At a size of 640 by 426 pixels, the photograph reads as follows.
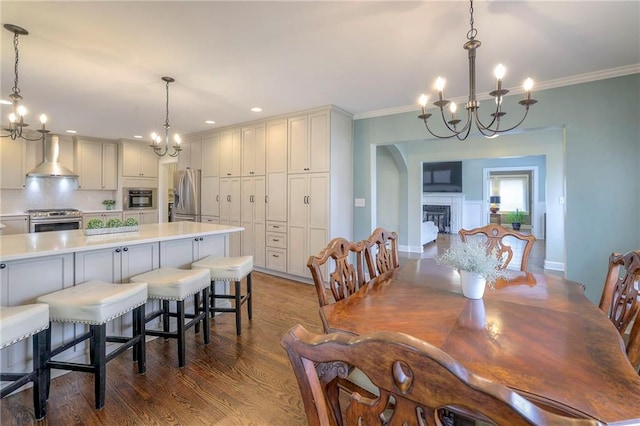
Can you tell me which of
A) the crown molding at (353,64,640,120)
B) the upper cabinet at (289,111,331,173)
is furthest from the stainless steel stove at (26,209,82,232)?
the crown molding at (353,64,640,120)

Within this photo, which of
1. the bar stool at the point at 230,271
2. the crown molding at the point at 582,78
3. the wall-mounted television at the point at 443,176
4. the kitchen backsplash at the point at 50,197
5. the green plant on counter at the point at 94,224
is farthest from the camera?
the wall-mounted television at the point at 443,176

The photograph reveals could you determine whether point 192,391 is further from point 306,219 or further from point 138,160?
point 138,160

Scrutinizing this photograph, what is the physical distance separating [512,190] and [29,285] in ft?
41.6

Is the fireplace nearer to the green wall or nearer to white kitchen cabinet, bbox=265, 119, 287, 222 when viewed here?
the green wall

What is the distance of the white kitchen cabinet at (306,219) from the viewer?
4184 mm

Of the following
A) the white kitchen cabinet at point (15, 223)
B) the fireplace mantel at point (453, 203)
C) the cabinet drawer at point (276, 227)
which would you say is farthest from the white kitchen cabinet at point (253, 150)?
the fireplace mantel at point (453, 203)

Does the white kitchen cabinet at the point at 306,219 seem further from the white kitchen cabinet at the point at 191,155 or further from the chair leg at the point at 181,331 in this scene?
the white kitchen cabinet at the point at 191,155

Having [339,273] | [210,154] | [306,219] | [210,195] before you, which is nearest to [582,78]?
[339,273]

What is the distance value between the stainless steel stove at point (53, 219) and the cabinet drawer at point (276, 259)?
4082 mm

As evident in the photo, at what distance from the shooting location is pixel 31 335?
1587mm

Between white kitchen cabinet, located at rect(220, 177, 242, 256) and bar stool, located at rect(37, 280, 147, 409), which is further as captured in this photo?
white kitchen cabinet, located at rect(220, 177, 242, 256)

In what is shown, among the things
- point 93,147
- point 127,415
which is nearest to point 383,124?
point 127,415

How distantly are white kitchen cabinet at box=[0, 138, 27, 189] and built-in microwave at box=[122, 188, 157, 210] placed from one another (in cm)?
162

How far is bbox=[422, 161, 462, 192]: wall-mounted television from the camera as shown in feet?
31.9
